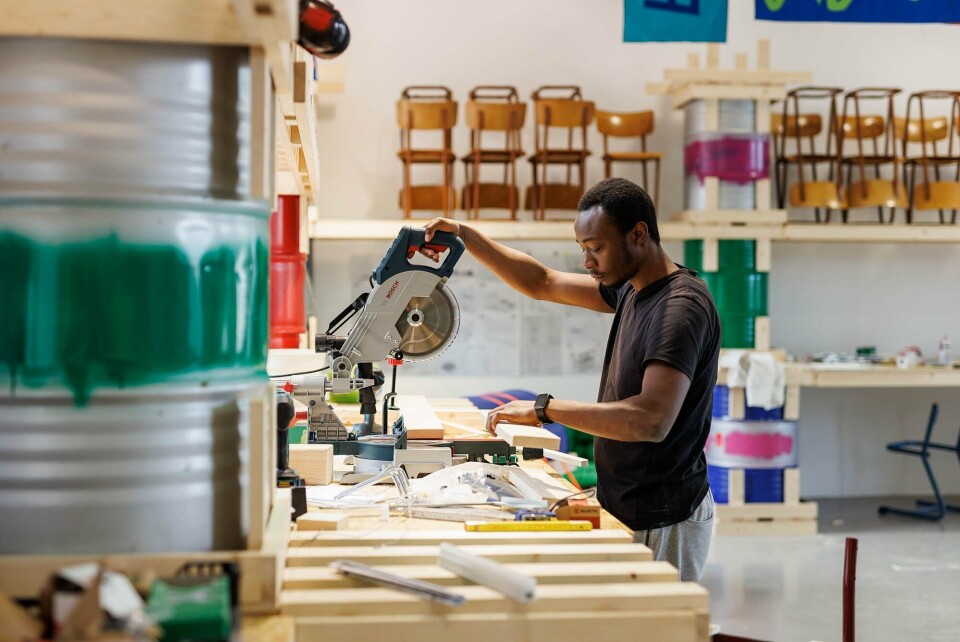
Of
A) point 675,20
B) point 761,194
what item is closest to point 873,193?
point 761,194

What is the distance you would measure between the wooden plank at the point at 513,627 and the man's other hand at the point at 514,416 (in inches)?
42.8

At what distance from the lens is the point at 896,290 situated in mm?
8117

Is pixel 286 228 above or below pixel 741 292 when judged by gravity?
above

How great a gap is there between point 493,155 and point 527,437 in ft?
16.4

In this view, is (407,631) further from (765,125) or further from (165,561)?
(765,125)

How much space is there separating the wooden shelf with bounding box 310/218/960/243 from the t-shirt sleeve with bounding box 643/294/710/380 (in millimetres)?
4275

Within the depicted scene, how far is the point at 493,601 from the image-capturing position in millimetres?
1464

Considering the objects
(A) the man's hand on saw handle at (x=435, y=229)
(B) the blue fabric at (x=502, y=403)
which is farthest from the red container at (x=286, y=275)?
(B) the blue fabric at (x=502, y=403)

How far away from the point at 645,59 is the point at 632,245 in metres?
5.78

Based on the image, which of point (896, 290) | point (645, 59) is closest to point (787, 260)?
point (896, 290)

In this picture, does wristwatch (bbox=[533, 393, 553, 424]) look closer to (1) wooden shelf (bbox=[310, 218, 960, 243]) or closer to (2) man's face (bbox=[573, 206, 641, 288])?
(2) man's face (bbox=[573, 206, 641, 288])

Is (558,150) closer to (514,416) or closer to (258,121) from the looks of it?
(514,416)

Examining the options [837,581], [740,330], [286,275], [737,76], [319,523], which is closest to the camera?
[319,523]

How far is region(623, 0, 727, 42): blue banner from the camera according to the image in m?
4.77
